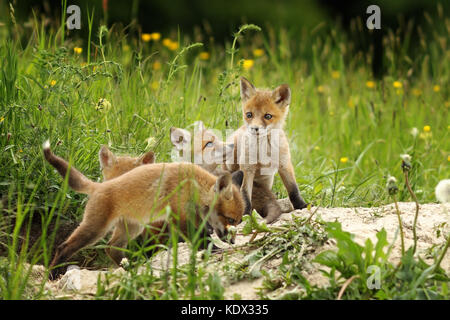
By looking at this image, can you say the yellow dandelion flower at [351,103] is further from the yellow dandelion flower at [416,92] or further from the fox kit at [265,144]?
the fox kit at [265,144]

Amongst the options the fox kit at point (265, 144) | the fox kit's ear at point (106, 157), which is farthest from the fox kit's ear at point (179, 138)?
the fox kit's ear at point (106, 157)

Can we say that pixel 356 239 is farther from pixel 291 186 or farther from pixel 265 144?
pixel 265 144

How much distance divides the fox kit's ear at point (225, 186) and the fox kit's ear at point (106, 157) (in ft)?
3.04

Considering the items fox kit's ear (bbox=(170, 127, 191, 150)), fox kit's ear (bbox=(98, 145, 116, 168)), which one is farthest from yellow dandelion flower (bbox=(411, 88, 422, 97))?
fox kit's ear (bbox=(98, 145, 116, 168))

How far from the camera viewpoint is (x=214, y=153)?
504 centimetres

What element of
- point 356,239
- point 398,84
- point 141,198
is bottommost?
point 356,239

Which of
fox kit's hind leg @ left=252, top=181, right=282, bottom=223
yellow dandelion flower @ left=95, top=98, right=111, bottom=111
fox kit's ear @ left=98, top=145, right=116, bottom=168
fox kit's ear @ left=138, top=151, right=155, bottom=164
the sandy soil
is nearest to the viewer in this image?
the sandy soil

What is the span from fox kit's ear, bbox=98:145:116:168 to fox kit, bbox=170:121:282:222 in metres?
0.74

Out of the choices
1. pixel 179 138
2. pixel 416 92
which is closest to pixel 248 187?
pixel 179 138

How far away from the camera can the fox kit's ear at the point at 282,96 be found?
4.93 m

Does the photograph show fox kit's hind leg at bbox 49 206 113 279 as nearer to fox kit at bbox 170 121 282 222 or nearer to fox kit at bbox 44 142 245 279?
fox kit at bbox 44 142 245 279

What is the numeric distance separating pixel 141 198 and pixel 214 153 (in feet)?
4.82

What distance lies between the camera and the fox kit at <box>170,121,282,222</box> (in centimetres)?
482
